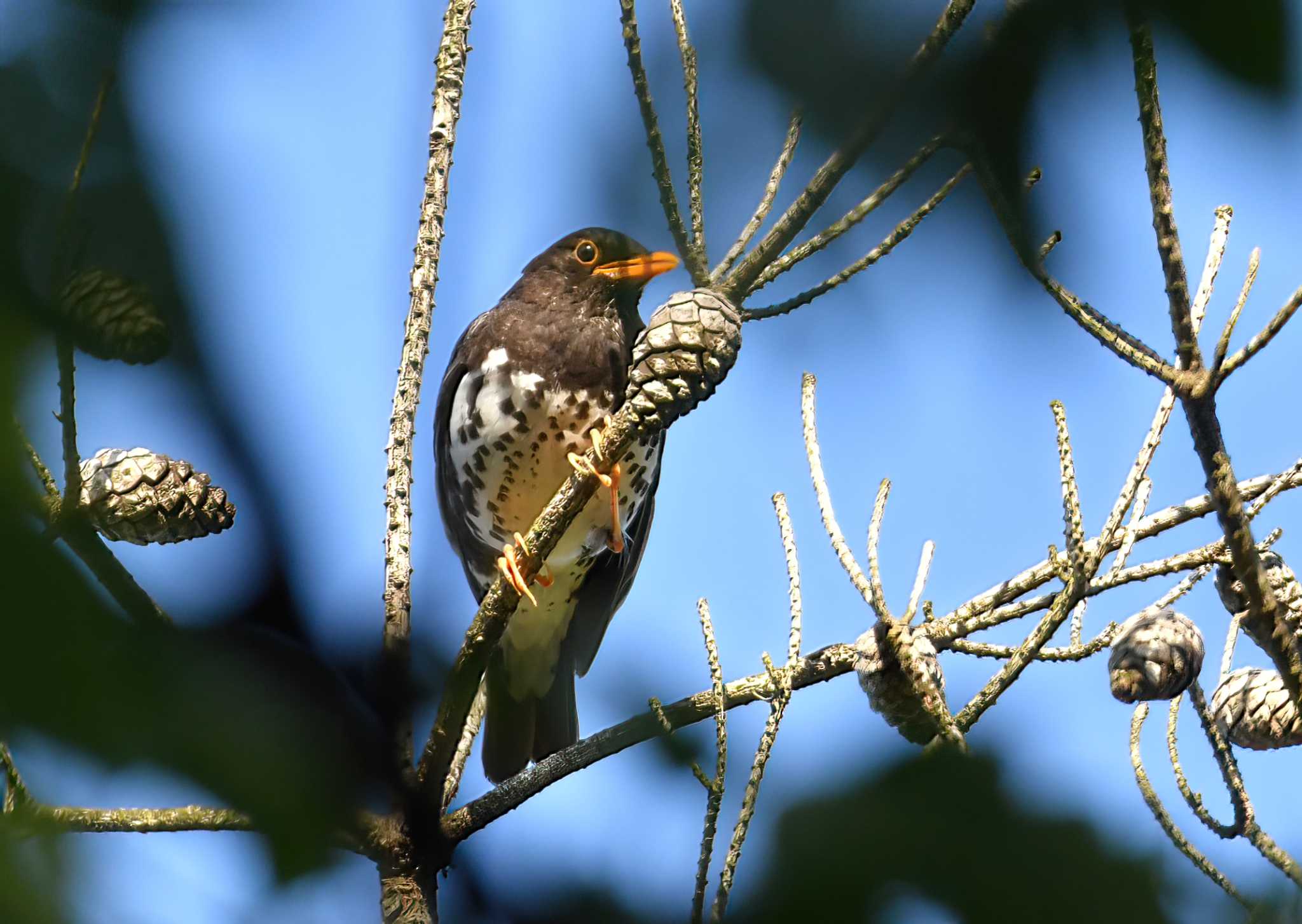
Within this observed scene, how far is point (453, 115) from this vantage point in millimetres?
3145

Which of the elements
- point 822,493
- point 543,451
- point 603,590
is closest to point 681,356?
point 822,493

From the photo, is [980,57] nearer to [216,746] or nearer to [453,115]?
[216,746]

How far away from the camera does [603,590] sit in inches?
191

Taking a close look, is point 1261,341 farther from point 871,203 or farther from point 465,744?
point 465,744

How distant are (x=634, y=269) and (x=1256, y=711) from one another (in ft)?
7.83

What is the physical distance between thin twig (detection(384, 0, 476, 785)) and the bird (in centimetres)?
62

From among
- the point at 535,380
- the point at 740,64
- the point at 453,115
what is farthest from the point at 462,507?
the point at 740,64

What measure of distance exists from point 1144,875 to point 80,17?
45 cm

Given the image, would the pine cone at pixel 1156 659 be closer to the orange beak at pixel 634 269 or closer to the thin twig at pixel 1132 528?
the thin twig at pixel 1132 528

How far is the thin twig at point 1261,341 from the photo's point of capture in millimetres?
1631

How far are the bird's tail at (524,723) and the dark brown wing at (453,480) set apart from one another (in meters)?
0.39

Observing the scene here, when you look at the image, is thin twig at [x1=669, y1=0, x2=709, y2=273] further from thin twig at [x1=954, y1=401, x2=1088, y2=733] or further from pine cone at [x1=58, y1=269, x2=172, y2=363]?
thin twig at [x1=954, y1=401, x2=1088, y2=733]

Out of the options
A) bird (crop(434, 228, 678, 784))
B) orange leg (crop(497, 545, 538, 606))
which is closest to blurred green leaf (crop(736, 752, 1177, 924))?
orange leg (crop(497, 545, 538, 606))

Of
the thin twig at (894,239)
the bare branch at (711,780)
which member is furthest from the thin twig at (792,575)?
the thin twig at (894,239)
